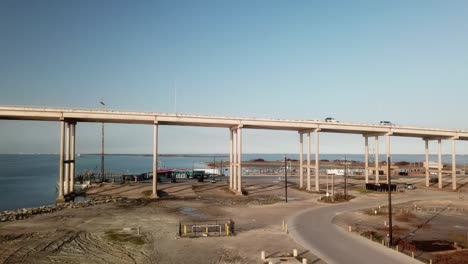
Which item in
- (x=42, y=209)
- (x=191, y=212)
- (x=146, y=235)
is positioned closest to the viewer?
(x=146, y=235)

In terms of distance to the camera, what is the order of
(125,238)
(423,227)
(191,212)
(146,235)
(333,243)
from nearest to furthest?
(333,243)
(125,238)
(146,235)
(423,227)
(191,212)

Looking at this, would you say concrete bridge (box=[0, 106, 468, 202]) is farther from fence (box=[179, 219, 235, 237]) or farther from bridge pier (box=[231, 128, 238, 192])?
fence (box=[179, 219, 235, 237])

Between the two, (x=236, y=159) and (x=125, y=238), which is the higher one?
(x=236, y=159)

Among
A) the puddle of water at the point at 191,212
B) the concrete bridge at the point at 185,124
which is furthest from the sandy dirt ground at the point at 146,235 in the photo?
the concrete bridge at the point at 185,124

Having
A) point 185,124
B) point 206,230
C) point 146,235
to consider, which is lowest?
point 146,235

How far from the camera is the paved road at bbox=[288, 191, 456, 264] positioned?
1073 inches

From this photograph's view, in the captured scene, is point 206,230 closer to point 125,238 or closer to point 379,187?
point 125,238

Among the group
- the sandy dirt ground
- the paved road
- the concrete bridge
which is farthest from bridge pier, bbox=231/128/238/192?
the paved road

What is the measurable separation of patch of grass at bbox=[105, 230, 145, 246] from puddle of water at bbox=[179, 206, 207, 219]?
12.9 meters

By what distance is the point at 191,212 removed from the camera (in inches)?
2031

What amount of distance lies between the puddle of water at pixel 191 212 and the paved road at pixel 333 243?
12.9 m

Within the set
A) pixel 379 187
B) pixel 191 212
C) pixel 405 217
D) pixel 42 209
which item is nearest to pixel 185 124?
pixel 191 212

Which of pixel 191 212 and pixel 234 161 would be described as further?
pixel 234 161

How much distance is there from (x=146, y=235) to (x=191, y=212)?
15.7 meters
